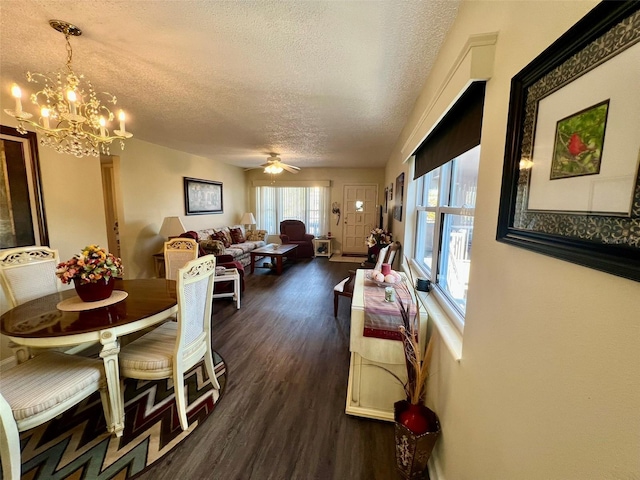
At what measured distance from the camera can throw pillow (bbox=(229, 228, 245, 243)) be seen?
6.17 meters

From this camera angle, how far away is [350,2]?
4.09ft

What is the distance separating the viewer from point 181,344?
166cm

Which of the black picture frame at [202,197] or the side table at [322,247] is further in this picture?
the side table at [322,247]

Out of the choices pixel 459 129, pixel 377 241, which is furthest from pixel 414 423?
pixel 377 241

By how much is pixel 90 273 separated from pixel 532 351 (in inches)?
93.8

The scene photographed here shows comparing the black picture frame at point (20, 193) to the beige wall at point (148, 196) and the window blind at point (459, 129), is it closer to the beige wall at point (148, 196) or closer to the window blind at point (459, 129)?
the beige wall at point (148, 196)

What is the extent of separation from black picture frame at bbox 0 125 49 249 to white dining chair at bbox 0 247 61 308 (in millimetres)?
719

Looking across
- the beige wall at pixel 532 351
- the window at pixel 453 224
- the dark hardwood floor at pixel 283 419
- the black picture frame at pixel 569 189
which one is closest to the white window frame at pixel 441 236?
the window at pixel 453 224

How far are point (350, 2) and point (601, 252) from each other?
148cm

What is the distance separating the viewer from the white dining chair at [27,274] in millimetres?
1871

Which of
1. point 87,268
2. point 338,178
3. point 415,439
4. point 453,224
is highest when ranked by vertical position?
point 338,178

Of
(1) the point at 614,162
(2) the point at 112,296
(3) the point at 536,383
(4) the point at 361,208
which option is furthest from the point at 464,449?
(4) the point at 361,208

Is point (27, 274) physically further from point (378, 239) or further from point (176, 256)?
point (378, 239)

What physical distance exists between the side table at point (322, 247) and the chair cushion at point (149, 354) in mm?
5380
